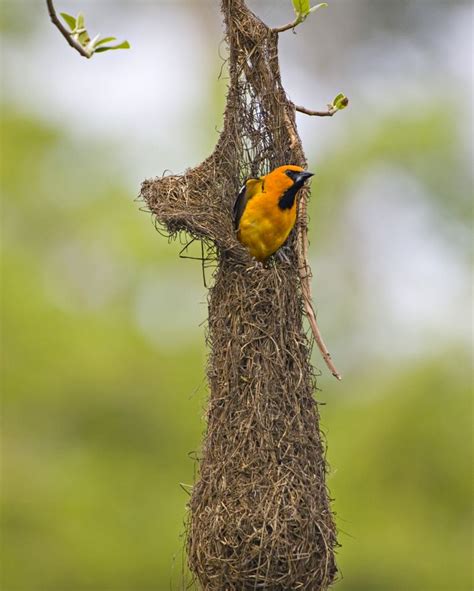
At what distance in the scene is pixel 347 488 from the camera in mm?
6160

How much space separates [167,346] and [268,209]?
3350 mm

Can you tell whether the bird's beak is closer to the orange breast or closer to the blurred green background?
the orange breast

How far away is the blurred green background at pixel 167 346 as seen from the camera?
5.96 m

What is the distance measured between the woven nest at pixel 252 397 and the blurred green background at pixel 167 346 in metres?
2.99

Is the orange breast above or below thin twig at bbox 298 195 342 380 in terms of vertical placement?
above

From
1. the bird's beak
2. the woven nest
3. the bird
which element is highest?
the bird's beak

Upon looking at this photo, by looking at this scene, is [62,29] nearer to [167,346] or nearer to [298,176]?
[298,176]

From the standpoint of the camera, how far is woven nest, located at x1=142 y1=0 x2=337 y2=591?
270 centimetres

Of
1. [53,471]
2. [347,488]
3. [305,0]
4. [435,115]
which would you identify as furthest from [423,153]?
[305,0]

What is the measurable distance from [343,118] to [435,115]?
0.75m

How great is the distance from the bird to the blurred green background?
2868mm

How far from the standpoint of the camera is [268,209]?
301 centimetres

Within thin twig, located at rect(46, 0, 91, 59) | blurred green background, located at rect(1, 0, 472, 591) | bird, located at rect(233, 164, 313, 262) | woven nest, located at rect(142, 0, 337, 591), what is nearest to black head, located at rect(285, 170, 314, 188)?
bird, located at rect(233, 164, 313, 262)

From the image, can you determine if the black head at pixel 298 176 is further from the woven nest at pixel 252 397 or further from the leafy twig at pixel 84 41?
the leafy twig at pixel 84 41
